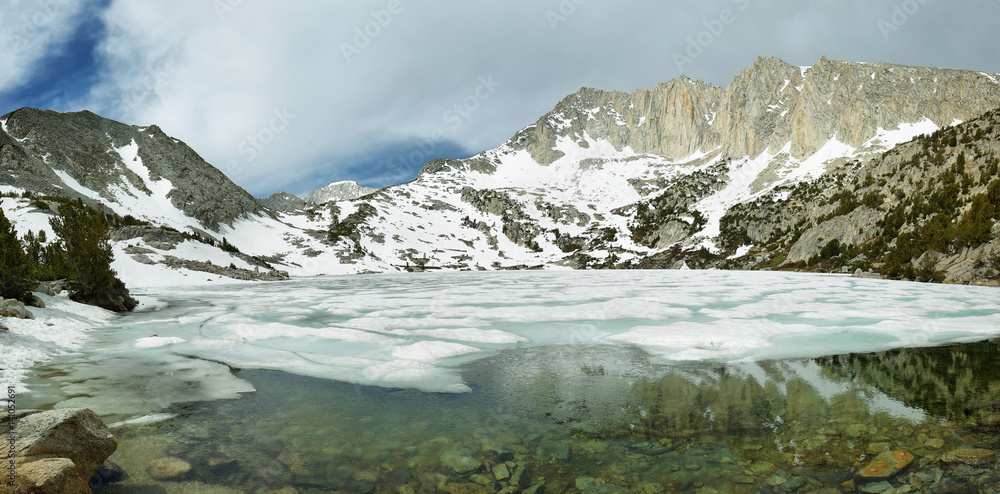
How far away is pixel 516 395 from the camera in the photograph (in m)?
8.21

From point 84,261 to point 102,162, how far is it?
95869mm

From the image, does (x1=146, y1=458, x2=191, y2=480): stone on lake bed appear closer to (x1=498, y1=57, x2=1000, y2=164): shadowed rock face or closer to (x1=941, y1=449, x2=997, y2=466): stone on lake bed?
(x1=941, y1=449, x2=997, y2=466): stone on lake bed

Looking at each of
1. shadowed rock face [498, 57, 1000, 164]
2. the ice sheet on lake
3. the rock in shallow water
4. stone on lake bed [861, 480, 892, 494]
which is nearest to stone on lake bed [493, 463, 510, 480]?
the ice sheet on lake

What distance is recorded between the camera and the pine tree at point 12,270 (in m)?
15.6

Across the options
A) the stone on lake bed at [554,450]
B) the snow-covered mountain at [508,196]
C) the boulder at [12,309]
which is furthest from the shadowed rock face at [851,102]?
the boulder at [12,309]

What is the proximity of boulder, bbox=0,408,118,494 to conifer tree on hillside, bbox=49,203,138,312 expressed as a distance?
875 inches

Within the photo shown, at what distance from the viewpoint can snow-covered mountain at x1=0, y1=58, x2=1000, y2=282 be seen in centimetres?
8575

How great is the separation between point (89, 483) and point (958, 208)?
7136 cm

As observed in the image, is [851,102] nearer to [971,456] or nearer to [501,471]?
[971,456]

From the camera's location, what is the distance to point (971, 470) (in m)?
4.95

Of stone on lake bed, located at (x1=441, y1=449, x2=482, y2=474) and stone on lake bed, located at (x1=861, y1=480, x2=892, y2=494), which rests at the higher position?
stone on lake bed, located at (x1=861, y1=480, x2=892, y2=494)

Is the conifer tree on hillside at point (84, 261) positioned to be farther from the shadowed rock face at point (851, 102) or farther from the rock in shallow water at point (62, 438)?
the shadowed rock face at point (851, 102)

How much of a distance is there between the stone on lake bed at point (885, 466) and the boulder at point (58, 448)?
8.64 metres

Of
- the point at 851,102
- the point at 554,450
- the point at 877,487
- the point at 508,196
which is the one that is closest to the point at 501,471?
the point at 554,450
